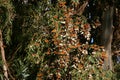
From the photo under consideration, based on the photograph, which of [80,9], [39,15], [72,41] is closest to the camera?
[72,41]

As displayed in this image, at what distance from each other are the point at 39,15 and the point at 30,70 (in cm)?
85

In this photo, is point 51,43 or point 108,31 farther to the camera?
point 108,31

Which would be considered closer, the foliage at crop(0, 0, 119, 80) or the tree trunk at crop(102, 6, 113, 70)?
the foliage at crop(0, 0, 119, 80)

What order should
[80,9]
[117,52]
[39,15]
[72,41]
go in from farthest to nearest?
[117,52] < [80,9] < [39,15] < [72,41]

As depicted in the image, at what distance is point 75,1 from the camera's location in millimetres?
6062

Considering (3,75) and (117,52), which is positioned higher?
(3,75)

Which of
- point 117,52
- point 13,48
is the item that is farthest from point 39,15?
point 117,52

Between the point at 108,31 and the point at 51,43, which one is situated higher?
the point at 51,43

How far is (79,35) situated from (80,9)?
1.07 meters

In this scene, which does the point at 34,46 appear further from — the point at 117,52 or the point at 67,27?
the point at 117,52

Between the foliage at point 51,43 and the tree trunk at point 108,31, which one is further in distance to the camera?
the tree trunk at point 108,31

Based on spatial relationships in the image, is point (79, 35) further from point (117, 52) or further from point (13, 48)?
point (117, 52)

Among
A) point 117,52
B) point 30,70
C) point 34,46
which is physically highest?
point 34,46

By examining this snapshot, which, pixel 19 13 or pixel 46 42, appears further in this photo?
pixel 19 13
